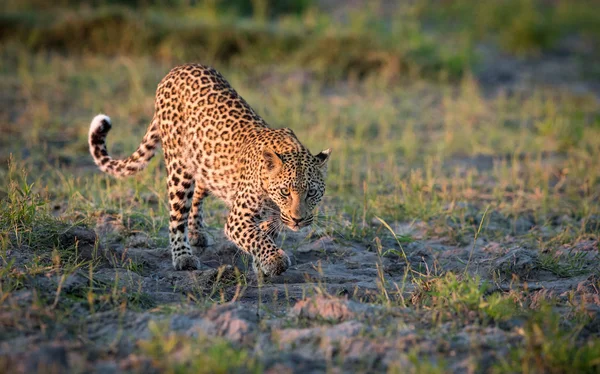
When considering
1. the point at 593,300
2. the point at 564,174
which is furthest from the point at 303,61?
the point at 593,300

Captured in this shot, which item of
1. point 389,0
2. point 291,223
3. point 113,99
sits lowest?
point 291,223

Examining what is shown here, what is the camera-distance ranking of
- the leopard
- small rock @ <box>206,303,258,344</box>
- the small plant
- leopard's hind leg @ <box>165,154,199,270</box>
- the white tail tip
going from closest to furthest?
the small plant, small rock @ <box>206,303,258,344</box>, the leopard, leopard's hind leg @ <box>165,154,199,270</box>, the white tail tip

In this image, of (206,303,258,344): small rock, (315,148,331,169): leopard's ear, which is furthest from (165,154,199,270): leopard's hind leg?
(206,303,258,344): small rock

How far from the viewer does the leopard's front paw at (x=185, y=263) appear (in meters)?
6.20

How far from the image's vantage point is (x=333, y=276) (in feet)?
19.9

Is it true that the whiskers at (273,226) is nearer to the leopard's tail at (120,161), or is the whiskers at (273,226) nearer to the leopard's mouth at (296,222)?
the leopard's mouth at (296,222)

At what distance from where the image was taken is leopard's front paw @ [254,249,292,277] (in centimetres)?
593

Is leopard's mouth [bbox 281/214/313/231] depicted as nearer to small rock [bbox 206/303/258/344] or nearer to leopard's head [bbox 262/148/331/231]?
leopard's head [bbox 262/148/331/231]

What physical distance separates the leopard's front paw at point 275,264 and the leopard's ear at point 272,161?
1.93 feet

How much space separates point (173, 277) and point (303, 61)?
7435 millimetres

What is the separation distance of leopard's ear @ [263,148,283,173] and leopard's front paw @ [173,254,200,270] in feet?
3.03

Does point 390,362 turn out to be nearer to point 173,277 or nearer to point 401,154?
point 173,277

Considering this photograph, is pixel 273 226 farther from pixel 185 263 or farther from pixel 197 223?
pixel 197 223

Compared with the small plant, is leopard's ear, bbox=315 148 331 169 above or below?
above
